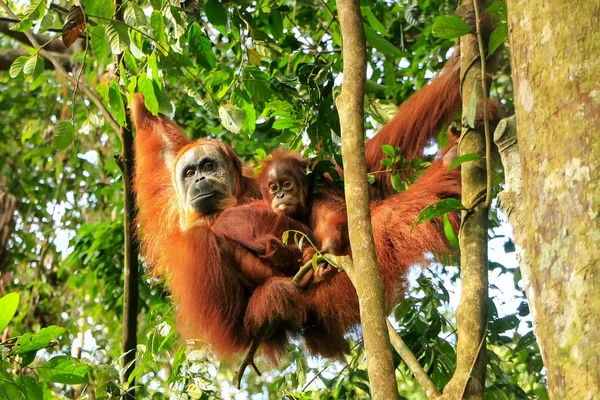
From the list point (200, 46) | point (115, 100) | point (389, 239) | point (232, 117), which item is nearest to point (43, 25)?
point (115, 100)

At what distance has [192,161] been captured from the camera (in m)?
5.29

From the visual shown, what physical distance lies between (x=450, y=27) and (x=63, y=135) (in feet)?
6.57

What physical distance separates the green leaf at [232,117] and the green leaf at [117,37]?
56cm

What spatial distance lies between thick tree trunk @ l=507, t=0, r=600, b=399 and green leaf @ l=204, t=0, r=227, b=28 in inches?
91.5

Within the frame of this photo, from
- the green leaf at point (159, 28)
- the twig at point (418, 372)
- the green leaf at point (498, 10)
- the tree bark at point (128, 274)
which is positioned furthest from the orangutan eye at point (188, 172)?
the twig at point (418, 372)

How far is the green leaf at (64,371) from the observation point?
3119 millimetres

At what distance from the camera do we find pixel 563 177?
5.60 ft

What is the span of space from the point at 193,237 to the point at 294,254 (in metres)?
0.57

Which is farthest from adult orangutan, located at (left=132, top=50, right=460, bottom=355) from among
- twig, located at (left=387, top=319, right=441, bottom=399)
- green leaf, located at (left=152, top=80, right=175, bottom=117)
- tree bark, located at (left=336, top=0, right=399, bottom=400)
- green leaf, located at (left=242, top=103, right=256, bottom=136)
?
twig, located at (left=387, top=319, right=441, bottom=399)

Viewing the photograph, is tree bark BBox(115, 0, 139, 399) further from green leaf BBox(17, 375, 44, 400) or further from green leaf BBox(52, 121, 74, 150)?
green leaf BBox(17, 375, 44, 400)

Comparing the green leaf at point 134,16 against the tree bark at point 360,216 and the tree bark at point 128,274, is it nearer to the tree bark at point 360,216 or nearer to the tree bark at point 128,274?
the tree bark at point 128,274

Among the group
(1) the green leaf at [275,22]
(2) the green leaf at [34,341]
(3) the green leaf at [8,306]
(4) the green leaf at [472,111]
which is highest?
(1) the green leaf at [275,22]

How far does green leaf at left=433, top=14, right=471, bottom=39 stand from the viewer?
293cm

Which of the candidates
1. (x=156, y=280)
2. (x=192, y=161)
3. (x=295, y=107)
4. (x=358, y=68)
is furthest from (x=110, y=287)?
(x=358, y=68)
